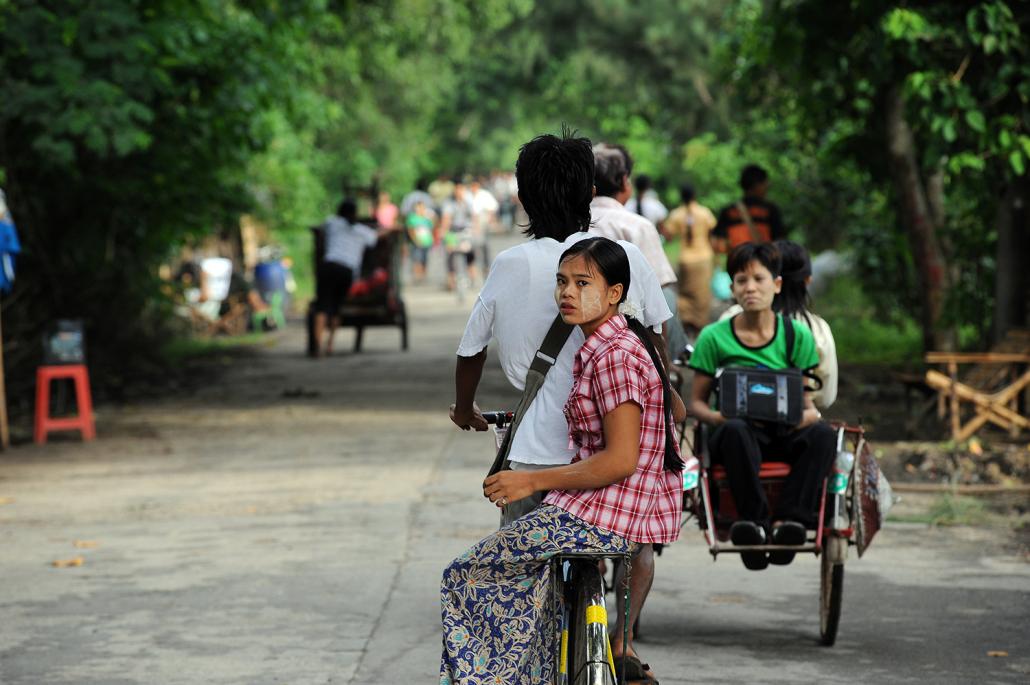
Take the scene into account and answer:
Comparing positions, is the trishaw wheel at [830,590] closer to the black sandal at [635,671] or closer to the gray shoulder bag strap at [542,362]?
the black sandal at [635,671]

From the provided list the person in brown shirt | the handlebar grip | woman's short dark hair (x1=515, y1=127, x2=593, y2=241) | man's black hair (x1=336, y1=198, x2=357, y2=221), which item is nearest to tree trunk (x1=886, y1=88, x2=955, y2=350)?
the person in brown shirt

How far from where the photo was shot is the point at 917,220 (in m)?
15.0

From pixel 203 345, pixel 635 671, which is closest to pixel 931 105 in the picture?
pixel 635 671

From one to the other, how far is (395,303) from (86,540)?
435 inches

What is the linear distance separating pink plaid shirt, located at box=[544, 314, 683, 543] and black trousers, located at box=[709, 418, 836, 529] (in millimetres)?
1941

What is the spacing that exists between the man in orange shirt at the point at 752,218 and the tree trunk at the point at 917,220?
168 cm

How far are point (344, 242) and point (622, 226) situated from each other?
1307 cm

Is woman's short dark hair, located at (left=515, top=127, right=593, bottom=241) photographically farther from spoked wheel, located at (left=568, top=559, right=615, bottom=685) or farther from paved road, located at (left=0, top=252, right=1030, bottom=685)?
paved road, located at (left=0, top=252, right=1030, bottom=685)

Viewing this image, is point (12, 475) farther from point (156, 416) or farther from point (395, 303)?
point (395, 303)

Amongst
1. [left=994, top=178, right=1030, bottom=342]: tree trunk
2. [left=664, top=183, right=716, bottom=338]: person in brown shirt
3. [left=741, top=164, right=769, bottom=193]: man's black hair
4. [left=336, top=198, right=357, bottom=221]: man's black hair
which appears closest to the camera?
[left=994, top=178, right=1030, bottom=342]: tree trunk

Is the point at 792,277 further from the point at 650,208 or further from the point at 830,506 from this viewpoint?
the point at 650,208

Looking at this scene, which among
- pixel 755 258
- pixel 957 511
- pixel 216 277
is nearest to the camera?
pixel 755 258

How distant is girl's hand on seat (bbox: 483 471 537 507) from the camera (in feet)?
14.3

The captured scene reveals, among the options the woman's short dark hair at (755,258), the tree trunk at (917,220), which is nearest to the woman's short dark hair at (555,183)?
the woman's short dark hair at (755,258)
